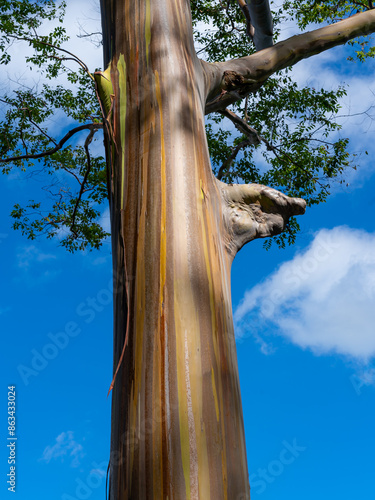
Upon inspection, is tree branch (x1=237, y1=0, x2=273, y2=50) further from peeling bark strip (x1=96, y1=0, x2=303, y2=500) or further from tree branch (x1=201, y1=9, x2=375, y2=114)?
peeling bark strip (x1=96, y1=0, x2=303, y2=500)

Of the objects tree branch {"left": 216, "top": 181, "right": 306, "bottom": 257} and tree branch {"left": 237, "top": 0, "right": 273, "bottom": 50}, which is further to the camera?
tree branch {"left": 237, "top": 0, "right": 273, "bottom": 50}

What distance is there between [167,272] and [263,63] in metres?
2.21

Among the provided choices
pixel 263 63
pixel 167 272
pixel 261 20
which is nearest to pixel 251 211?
pixel 167 272

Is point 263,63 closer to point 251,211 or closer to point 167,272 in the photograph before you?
point 251,211

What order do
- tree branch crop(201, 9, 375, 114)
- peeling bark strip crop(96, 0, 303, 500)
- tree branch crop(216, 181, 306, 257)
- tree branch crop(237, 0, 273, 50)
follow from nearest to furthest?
peeling bark strip crop(96, 0, 303, 500), tree branch crop(216, 181, 306, 257), tree branch crop(201, 9, 375, 114), tree branch crop(237, 0, 273, 50)

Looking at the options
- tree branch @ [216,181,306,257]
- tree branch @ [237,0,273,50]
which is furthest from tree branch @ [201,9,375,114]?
tree branch @ [237,0,273,50]

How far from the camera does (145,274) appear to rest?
155 centimetres

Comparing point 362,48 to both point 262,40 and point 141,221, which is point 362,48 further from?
point 141,221

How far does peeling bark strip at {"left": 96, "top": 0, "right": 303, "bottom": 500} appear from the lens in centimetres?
131

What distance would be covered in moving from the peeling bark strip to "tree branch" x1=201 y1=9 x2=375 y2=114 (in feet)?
1.89

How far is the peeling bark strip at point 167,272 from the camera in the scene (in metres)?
1.31

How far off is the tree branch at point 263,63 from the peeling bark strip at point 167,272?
58 cm

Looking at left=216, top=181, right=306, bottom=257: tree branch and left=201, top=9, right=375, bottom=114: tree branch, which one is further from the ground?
left=201, top=9, right=375, bottom=114: tree branch

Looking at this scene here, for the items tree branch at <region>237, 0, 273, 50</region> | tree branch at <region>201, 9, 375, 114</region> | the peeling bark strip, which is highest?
tree branch at <region>237, 0, 273, 50</region>
